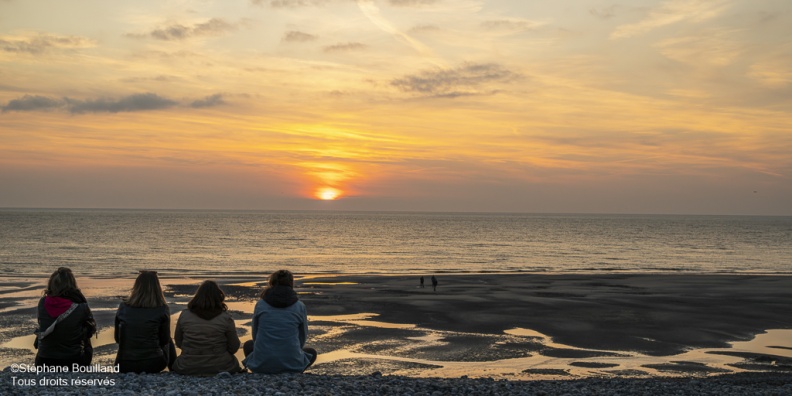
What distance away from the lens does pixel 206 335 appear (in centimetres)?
1120

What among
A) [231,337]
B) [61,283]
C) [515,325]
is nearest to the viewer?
[61,283]

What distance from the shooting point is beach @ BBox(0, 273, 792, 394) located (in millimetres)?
17625

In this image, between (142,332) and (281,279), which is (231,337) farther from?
(142,332)

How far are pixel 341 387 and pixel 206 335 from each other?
2428 millimetres

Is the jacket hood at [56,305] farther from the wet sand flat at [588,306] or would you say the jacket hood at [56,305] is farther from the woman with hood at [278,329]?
the wet sand flat at [588,306]

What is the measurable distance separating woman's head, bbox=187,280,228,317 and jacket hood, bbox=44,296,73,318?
6.71 ft

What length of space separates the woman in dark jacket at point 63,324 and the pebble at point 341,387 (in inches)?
23.1

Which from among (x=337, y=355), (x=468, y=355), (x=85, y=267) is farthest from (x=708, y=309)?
(x=85, y=267)

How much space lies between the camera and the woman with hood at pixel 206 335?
11.0m

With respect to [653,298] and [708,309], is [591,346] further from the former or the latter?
[653,298]

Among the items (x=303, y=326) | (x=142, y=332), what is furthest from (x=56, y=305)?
(x=303, y=326)

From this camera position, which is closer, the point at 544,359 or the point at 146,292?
the point at 146,292

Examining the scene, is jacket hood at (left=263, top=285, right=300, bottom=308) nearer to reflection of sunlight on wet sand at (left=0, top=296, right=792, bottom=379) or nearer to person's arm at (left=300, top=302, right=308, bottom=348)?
person's arm at (left=300, top=302, right=308, bottom=348)

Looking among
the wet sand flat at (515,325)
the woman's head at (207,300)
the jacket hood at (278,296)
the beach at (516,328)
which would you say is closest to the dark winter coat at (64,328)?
the beach at (516,328)
